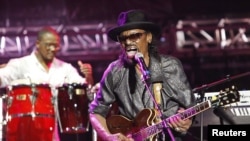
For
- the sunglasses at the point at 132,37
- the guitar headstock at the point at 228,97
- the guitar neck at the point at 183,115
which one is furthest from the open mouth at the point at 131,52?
the guitar headstock at the point at 228,97

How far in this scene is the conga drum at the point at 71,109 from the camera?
7.38m

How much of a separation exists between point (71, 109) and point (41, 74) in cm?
A: 90

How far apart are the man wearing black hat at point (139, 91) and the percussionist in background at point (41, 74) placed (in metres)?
1.47

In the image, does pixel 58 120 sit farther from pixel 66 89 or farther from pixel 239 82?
pixel 239 82

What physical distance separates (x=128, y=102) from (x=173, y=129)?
720 mm

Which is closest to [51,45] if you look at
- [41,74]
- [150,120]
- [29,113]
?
[41,74]

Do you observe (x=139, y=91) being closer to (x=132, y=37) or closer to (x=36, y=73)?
(x=132, y=37)

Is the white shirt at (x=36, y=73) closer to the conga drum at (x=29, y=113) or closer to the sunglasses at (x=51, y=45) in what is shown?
the sunglasses at (x=51, y=45)

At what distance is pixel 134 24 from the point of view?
5.73m

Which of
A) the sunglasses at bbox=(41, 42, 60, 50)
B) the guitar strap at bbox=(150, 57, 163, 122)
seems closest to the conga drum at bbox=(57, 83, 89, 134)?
the sunglasses at bbox=(41, 42, 60, 50)

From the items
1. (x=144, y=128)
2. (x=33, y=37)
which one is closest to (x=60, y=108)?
(x=144, y=128)

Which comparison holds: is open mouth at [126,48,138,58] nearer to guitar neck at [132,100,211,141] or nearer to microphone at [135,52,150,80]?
microphone at [135,52,150,80]

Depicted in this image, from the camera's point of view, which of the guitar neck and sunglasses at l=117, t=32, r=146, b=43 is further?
sunglasses at l=117, t=32, r=146, b=43

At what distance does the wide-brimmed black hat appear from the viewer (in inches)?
226
